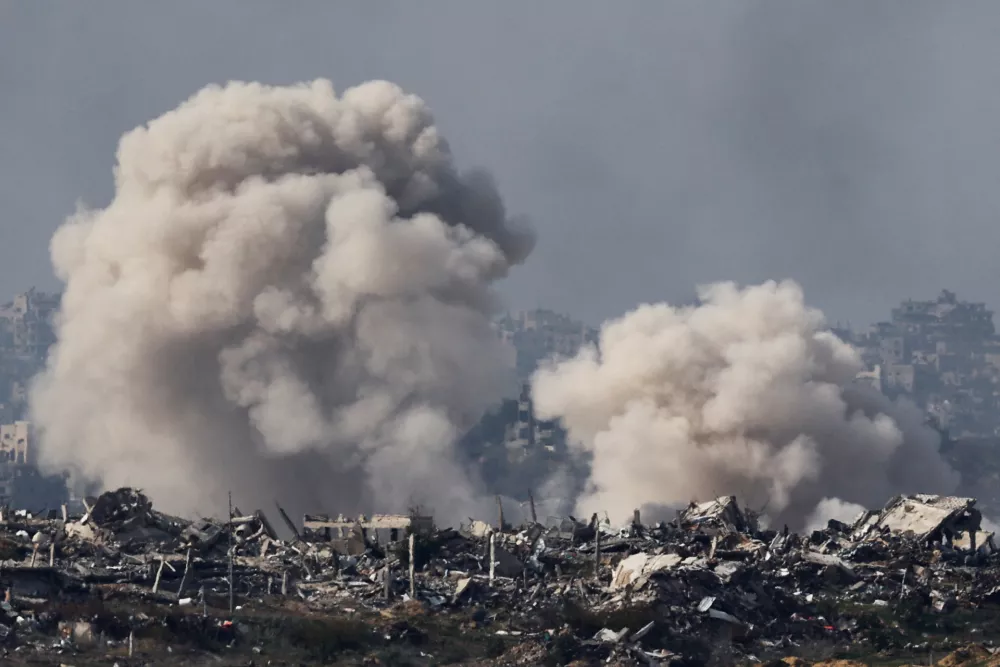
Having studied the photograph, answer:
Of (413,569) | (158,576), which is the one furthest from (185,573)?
(413,569)

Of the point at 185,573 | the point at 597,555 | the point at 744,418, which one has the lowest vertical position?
the point at 185,573

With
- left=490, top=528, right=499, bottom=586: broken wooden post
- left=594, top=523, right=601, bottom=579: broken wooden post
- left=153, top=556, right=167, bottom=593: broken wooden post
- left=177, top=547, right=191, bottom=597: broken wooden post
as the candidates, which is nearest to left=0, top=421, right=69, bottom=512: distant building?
left=594, top=523, right=601, bottom=579: broken wooden post

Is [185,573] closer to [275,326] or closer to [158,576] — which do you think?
[158,576]

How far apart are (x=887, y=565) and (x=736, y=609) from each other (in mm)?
9150

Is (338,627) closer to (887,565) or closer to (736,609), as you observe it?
(736,609)

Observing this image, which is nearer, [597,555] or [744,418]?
[597,555]

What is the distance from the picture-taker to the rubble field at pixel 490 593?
4378 centimetres

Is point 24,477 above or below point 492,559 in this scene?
above

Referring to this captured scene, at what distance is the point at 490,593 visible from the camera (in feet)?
166

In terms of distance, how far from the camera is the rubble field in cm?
4378

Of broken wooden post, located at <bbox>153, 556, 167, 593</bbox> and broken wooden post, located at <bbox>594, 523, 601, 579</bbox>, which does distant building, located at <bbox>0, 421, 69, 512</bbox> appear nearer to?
broken wooden post, located at <bbox>594, 523, 601, 579</bbox>

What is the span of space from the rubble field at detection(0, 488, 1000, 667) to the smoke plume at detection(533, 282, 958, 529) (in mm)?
14916

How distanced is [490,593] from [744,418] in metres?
29.3

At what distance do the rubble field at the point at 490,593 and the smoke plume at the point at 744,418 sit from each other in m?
14.9
